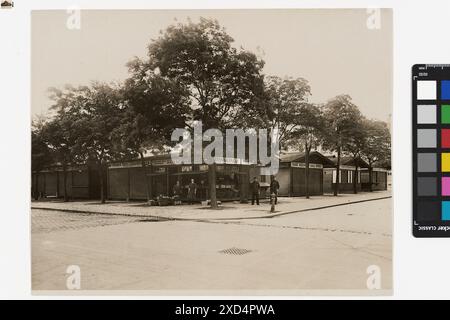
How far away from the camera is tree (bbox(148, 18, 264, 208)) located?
25.4ft

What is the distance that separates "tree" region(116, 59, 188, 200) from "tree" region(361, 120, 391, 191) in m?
3.61

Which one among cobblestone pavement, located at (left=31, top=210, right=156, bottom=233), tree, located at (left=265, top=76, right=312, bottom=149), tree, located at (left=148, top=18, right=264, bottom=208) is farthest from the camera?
tree, located at (left=148, top=18, right=264, bottom=208)

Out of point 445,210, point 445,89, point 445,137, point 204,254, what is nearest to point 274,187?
point 204,254

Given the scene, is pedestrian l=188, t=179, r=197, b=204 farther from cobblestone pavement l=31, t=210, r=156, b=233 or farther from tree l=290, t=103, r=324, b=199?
tree l=290, t=103, r=324, b=199

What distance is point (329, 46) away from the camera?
6797mm

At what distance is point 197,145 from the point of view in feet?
26.6

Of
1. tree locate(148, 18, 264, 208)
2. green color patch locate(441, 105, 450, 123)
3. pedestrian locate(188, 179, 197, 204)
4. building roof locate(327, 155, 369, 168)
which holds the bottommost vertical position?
pedestrian locate(188, 179, 197, 204)

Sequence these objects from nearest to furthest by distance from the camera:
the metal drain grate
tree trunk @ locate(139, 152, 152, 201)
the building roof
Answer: the metal drain grate, tree trunk @ locate(139, 152, 152, 201), the building roof

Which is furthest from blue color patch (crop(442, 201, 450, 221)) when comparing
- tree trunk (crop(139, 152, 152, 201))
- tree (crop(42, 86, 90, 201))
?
tree (crop(42, 86, 90, 201))

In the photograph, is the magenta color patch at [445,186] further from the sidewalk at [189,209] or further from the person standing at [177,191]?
the person standing at [177,191]

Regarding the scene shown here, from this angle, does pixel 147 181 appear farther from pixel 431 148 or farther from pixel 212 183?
pixel 431 148

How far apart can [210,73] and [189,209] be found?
10.2 feet

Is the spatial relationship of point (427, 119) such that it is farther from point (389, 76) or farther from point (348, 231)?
point (348, 231)
